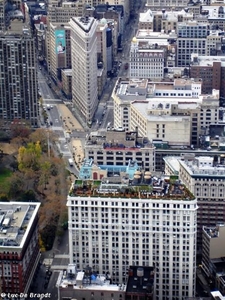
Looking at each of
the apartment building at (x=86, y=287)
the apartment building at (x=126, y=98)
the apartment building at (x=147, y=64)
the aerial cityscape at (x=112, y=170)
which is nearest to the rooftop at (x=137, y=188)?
the aerial cityscape at (x=112, y=170)

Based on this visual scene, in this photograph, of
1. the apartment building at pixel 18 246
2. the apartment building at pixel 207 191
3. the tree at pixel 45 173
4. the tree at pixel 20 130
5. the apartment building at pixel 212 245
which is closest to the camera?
the apartment building at pixel 18 246

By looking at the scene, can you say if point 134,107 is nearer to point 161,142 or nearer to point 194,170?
point 161,142

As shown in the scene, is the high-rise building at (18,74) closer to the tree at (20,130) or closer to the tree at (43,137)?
the tree at (20,130)

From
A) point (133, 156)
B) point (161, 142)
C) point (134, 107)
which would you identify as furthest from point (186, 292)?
point (134, 107)

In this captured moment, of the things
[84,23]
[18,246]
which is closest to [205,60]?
[84,23]

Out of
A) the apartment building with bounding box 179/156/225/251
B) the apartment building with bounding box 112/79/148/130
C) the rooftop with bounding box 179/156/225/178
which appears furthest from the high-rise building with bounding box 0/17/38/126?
the apartment building with bounding box 179/156/225/251

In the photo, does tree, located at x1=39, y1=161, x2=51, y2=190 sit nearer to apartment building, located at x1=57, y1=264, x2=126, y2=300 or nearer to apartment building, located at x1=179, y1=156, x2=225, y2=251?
apartment building, located at x1=179, y1=156, x2=225, y2=251

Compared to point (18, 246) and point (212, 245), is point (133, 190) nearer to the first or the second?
point (18, 246)
